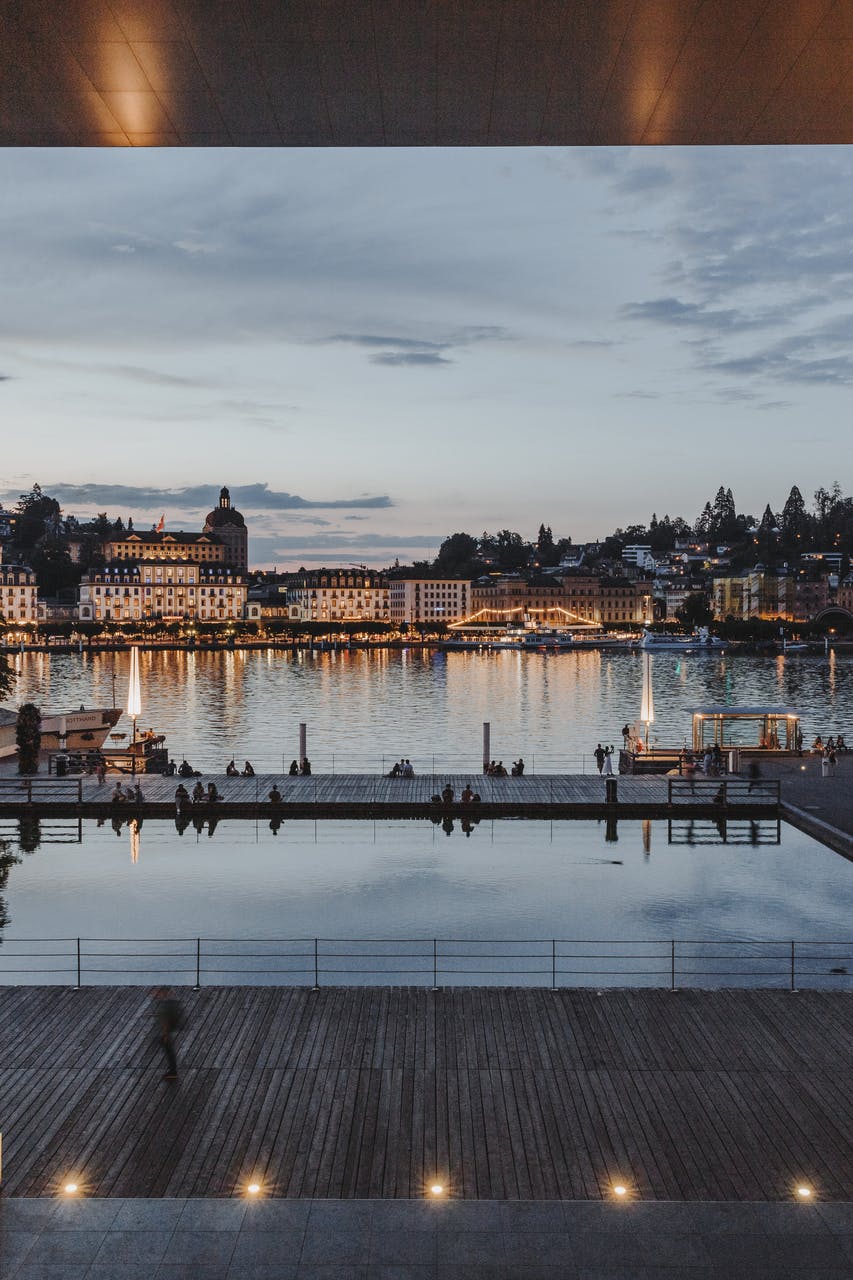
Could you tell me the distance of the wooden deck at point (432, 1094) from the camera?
22.4 ft

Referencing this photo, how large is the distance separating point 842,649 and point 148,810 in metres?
133

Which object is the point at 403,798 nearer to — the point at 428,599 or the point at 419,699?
the point at 419,699

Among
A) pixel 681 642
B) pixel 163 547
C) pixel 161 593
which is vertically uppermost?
pixel 163 547

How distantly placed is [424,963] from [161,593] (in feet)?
541

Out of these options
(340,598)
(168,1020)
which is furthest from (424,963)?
(340,598)

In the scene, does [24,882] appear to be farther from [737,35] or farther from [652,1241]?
[737,35]

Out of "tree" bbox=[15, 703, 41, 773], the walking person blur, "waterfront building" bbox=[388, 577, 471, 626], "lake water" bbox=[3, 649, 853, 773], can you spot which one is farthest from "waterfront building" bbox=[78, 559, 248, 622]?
the walking person blur

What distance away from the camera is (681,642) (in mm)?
150250

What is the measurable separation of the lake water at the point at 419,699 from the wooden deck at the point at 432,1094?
21316mm

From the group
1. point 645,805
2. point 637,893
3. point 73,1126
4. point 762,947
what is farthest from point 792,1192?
point 645,805

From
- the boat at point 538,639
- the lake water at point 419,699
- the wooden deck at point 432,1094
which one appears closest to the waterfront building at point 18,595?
the lake water at point 419,699

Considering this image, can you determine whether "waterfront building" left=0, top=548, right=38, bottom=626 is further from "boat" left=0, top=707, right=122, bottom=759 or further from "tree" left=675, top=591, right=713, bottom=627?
"boat" left=0, top=707, right=122, bottom=759

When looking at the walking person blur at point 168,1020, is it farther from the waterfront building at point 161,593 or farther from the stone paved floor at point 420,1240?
the waterfront building at point 161,593

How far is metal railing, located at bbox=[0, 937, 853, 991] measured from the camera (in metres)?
12.1
